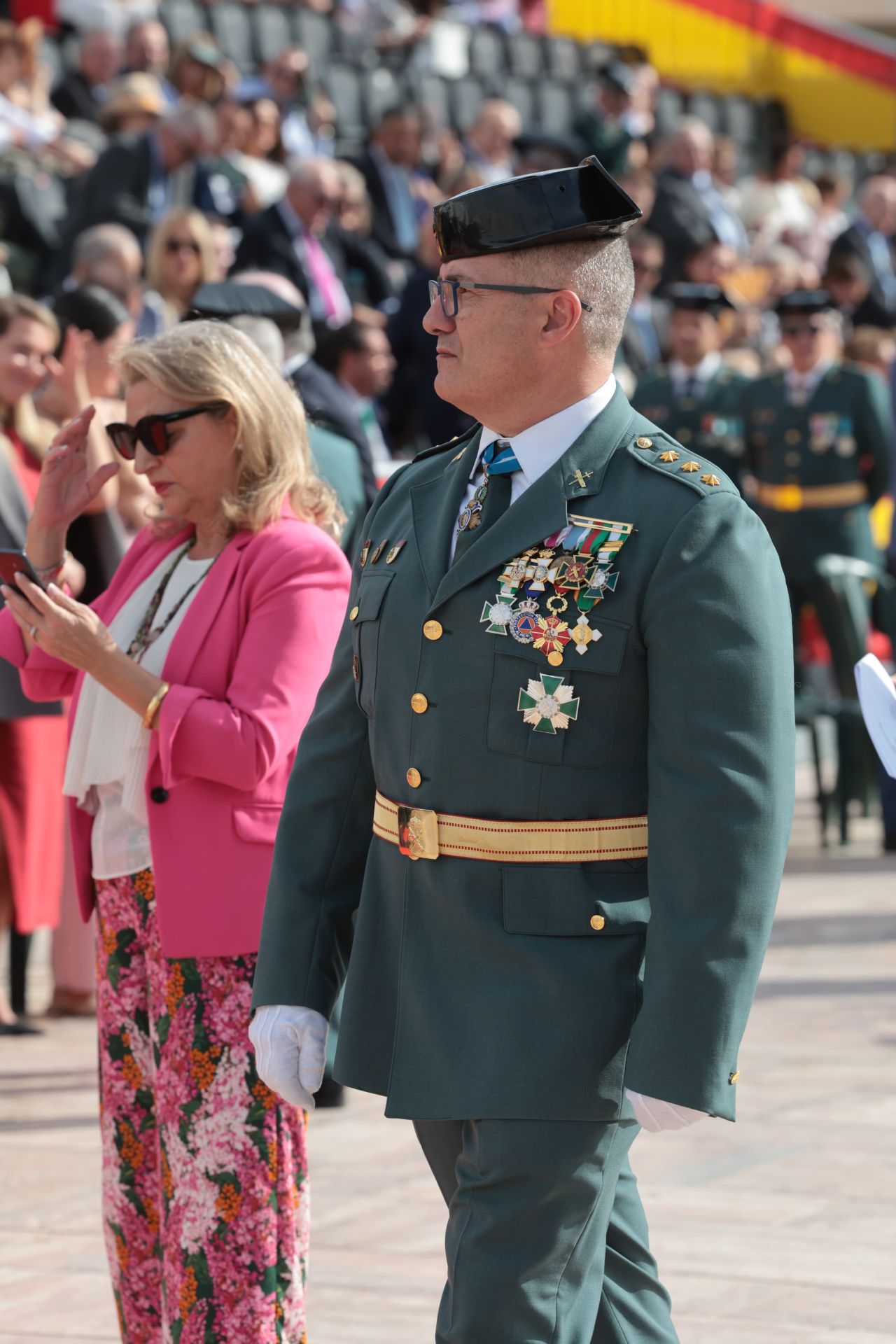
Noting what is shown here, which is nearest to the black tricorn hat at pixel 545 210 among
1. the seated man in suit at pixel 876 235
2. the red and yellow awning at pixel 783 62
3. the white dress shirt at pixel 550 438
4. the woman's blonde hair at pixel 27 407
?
the white dress shirt at pixel 550 438

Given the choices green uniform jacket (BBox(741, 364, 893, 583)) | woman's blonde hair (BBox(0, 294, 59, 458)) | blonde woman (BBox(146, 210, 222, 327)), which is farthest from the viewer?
green uniform jacket (BBox(741, 364, 893, 583))

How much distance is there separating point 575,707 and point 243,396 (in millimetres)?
1031

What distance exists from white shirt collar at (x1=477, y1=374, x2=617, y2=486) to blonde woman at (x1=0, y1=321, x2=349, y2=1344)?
2.35 feet

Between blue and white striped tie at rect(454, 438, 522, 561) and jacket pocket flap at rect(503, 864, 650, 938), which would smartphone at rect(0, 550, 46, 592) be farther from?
jacket pocket flap at rect(503, 864, 650, 938)

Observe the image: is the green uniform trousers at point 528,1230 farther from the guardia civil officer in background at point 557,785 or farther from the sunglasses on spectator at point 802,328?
the sunglasses on spectator at point 802,328

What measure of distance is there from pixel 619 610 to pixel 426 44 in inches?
636

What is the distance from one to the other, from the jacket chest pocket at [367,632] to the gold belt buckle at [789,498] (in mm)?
6957

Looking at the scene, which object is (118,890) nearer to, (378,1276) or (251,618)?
(251,618)

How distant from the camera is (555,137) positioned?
439 inches

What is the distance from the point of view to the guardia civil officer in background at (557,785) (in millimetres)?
2305

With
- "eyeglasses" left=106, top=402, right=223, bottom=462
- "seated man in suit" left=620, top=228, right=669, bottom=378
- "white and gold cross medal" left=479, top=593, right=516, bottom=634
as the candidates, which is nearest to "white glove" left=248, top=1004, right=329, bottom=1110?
"white and gold cross medal" left=479, top=593, right=516, bottom=634

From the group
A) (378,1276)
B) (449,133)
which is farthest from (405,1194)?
(449,133)

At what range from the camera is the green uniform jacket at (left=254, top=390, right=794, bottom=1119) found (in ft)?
7.52

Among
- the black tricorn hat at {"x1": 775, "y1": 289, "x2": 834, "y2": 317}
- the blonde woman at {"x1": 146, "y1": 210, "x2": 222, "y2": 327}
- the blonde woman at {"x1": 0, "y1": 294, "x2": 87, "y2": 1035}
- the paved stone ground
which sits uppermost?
the blonde woman at {"x1": 146, "y1": 210, "x2": 222, "y2": 327}
